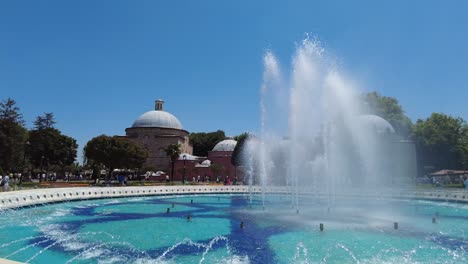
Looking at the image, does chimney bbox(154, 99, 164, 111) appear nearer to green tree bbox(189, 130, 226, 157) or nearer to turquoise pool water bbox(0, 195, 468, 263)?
green tree bbox(189, 130, 226, 157)

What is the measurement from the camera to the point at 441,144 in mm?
44875

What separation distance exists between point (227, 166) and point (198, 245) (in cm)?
4503

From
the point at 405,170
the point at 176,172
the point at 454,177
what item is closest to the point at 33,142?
the point at 176,172

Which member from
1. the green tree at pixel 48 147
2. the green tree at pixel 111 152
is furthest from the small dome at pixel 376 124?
the green tree at pixel 48 147

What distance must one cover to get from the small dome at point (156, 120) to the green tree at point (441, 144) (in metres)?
38.4

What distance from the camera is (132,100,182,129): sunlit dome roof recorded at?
2453 inches

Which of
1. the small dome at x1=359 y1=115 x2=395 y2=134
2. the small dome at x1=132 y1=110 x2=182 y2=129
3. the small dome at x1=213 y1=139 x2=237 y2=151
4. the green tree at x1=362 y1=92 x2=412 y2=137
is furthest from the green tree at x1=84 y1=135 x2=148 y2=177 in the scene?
the green tree at x1=362 y1=92 x2=412 y2=137

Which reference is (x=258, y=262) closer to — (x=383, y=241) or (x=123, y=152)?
(x=383, y=241)

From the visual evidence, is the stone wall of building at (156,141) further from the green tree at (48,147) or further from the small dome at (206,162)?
the green tree at (48,147)

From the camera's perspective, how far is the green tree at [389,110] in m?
48.2

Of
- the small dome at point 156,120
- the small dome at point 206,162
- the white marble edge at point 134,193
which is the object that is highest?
the small dome at point 156,120

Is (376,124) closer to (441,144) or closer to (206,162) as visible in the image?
(441,144)

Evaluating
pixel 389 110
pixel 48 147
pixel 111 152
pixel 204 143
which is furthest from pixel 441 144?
pixel 48 147

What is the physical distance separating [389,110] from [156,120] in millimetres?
36948
